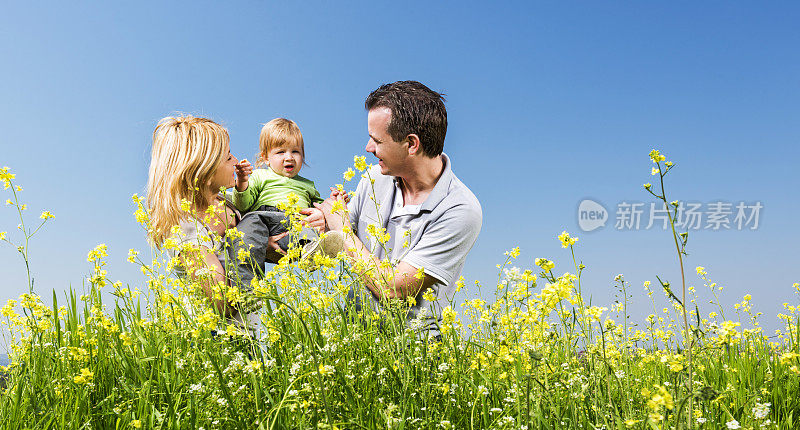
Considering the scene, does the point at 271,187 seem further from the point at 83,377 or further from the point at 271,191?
the point at 83,377

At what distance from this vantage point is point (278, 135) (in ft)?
20.5

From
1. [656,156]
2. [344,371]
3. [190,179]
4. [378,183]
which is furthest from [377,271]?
[378,183]

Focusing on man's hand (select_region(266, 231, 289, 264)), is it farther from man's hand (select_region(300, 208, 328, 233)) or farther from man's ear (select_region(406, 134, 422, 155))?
man's ear (select_region(406, 134, 422, 155))

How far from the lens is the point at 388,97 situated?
4.93 metres

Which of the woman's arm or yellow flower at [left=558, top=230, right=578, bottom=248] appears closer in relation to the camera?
yellow flower at [left=558, top=230, right=578, bottom=248]

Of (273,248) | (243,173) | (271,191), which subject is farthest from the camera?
(271,191)

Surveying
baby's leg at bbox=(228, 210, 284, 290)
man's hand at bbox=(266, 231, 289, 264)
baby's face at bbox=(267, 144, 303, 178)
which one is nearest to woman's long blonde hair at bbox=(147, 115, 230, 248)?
baby's leg at bbox=(228, 210, 284, 290)

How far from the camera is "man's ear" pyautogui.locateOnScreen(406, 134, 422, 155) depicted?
15.7 ft

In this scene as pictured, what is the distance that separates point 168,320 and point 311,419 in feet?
5.62

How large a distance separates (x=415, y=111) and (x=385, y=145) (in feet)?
1.32

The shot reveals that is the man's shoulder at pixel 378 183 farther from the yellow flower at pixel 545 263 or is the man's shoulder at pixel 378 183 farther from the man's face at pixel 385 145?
the yellow flower at pixel 545 263

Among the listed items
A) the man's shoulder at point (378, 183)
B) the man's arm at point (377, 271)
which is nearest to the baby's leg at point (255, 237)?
the man's arm at point (377, 271)

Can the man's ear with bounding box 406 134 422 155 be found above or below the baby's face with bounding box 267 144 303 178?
below

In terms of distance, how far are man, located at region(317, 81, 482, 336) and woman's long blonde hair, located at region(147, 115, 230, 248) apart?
3.73 feet
